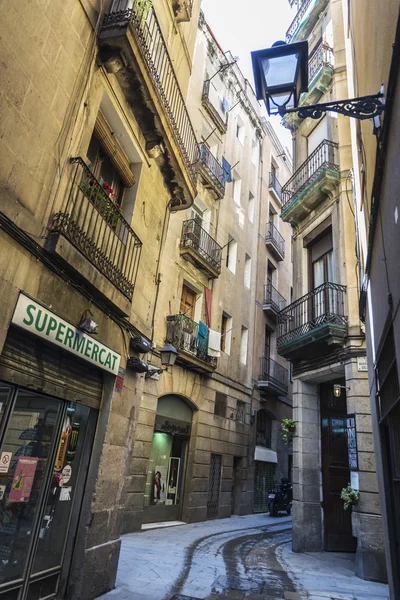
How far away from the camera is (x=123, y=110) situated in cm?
638

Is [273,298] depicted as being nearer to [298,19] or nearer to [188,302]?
[188,302]

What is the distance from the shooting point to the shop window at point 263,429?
63.6 feet

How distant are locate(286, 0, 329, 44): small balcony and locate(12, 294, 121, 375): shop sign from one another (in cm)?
1470

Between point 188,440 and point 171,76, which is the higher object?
point 171,76

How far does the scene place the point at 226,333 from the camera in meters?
17.6

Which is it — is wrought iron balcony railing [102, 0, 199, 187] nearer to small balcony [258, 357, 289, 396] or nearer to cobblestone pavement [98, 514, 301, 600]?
cobblestone pavement [98, 514, 301, 600]

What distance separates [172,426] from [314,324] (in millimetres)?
5981

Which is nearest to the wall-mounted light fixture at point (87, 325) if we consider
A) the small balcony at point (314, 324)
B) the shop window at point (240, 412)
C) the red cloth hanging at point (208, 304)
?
the small balcony at point (314, 324)

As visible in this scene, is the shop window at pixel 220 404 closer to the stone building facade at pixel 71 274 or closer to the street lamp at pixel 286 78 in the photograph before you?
the stone building facade at pixel 71 274

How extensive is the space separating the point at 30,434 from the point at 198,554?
5885 millimetres

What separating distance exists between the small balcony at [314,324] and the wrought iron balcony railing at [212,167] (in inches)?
287

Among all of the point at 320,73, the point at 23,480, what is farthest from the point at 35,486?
the point at 320,73

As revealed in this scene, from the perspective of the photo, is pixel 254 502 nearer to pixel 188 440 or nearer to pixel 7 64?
pixel 188 440

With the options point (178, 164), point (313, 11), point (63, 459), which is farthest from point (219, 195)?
point (63, 459)
